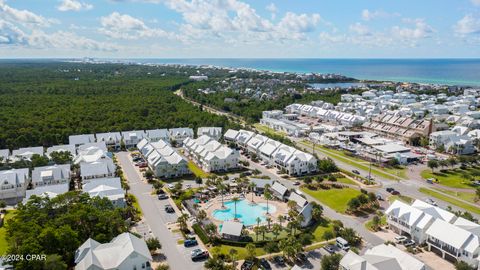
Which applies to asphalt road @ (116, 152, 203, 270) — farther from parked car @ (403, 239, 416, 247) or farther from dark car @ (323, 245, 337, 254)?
parked car @ (403, 239, 416, 247)

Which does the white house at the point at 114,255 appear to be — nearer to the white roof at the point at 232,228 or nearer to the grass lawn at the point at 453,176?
the white roof at the point at 232,228

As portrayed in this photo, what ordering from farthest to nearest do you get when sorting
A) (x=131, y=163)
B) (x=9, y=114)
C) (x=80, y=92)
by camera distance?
(x=80, y=92), (x=9, y=114), (x=131, y=163)

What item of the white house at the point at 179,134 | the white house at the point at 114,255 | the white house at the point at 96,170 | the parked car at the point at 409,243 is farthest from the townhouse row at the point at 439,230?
the white house at the point at 179,134

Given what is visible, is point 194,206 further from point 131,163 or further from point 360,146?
point 360,146

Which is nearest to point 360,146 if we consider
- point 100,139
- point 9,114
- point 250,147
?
point 250,147

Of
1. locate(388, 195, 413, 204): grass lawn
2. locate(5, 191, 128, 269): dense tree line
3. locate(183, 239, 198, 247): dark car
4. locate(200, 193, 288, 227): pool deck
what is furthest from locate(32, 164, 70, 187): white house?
locate(388, 195, 413, 204): grass lawn

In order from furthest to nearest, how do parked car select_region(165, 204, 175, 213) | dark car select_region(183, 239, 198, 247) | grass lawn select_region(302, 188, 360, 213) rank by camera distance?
grass lawn select_region(302, 188, 360, 213)
parked car select_region(165, 204, 175, 213)
dark car select_region(183, 239, 198, 247)
